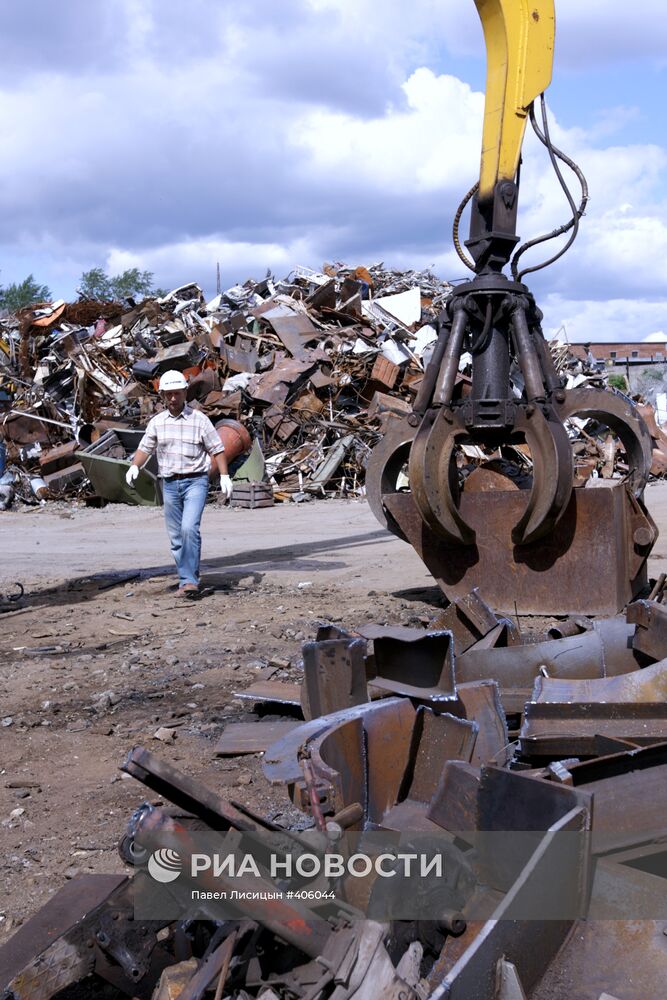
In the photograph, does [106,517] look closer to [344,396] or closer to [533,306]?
[344,396]

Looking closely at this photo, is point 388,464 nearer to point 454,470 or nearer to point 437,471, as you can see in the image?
point 454,470

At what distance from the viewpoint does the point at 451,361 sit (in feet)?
20.0

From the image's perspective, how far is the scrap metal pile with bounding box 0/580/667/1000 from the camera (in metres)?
2.06

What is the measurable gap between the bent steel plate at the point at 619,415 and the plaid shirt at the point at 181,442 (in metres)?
2.77

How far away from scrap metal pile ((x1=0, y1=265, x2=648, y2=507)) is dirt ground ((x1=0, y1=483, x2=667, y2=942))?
4323 mm

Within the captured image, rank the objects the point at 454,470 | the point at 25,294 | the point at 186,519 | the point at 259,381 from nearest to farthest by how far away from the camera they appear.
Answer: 1. the point at 454,470
2. the point at 186,519
3. the point at 259,381
4. the point at 25,294

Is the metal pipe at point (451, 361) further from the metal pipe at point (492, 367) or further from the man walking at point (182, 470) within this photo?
the man walking at point (182, 470)

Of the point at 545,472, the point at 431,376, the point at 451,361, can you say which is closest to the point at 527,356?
the point at 451,361

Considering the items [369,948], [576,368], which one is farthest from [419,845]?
[576,368]

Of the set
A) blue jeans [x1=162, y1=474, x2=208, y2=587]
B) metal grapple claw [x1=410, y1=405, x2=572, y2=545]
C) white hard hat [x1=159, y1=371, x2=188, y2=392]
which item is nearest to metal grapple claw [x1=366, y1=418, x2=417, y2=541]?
metal grapple claw [x1=410, y1=405, x2=572, y2=545]

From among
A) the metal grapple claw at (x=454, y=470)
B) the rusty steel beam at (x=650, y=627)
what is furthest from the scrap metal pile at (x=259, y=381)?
the rusty steel beam at (x=650, y=627)

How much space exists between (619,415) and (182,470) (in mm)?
3261

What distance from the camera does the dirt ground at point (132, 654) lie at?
3.48m

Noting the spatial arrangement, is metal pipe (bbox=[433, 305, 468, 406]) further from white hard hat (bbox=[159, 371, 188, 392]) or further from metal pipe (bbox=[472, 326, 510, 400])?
white hard hat (bbox=[159, 371, 188, 392])
